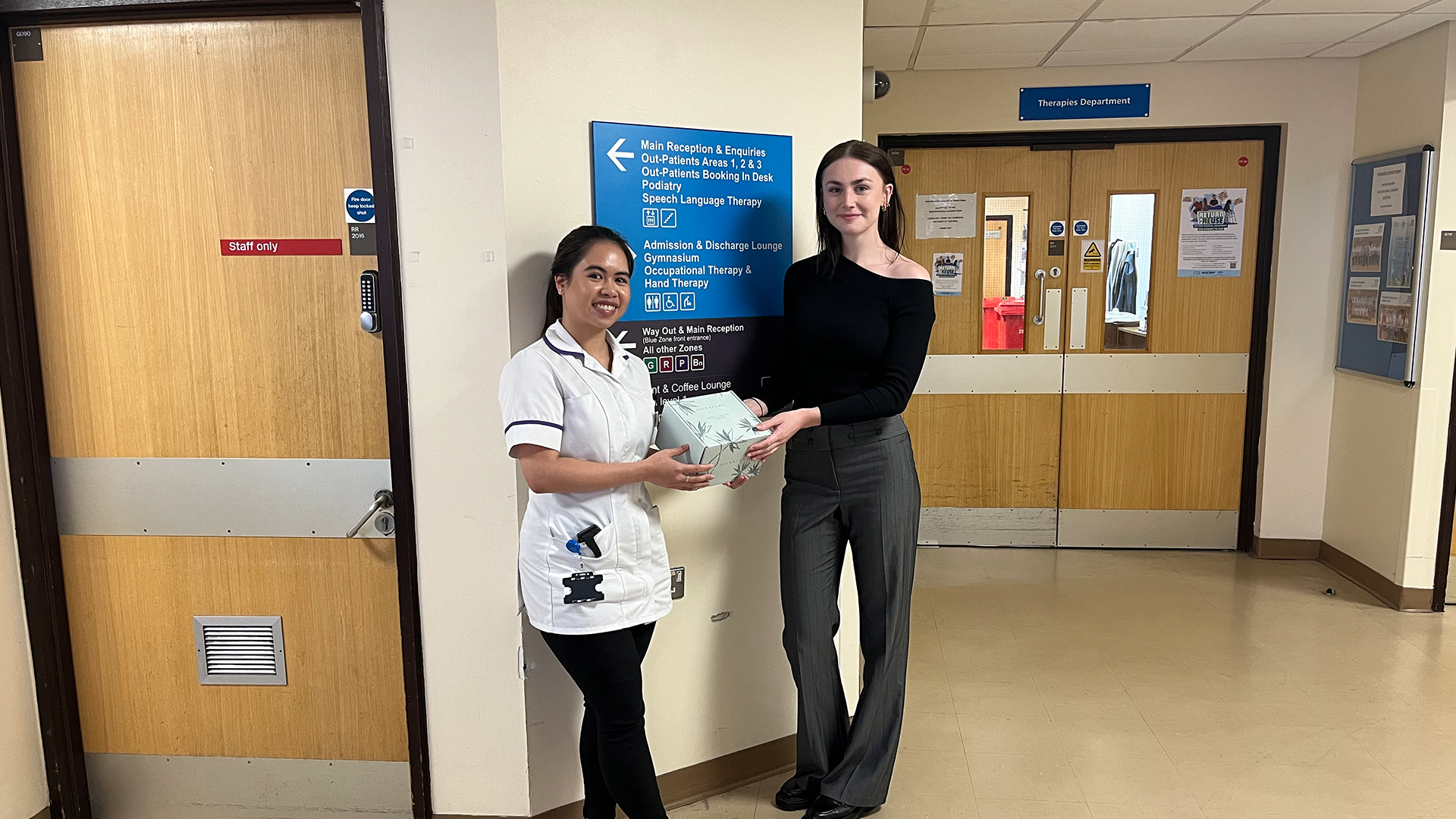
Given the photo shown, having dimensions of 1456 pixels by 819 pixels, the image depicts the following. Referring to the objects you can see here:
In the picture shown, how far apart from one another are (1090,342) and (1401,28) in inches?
76.5

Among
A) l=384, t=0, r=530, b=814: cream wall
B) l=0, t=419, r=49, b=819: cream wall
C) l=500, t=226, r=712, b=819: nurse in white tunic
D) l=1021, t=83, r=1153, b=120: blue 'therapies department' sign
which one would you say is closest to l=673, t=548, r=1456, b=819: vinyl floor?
l=384, t=0, r=530, b=814: cream wall

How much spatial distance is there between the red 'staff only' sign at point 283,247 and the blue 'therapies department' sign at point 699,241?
2.34 ft

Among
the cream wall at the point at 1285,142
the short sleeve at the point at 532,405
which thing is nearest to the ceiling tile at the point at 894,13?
the cream wall at the point at 1285,142

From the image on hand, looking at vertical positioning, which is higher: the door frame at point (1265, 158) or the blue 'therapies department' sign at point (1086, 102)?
the blue 'therapies department' sign at point (1086, 102)

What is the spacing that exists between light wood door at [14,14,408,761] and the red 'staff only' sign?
14 mm

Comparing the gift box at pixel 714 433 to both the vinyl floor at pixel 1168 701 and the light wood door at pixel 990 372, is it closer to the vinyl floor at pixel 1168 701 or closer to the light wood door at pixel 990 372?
the vinyl floor at pixel 1168 701

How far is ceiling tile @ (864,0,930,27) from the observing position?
3594 mm

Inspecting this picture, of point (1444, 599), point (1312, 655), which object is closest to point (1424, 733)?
point (1312, 655)

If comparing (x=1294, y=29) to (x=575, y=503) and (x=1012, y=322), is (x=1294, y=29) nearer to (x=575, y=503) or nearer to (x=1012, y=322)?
(x=1012, y=322)

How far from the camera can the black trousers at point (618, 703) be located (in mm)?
2037

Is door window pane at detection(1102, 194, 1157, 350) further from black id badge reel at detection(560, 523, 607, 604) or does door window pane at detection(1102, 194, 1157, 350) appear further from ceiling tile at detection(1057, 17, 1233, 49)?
black id badge reel at detection(560, 523, 607, 604)

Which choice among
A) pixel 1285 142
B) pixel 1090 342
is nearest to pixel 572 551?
pixel 1090 342

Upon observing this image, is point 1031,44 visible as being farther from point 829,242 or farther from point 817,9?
point 829,242

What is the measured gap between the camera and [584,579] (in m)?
A: 1.99
